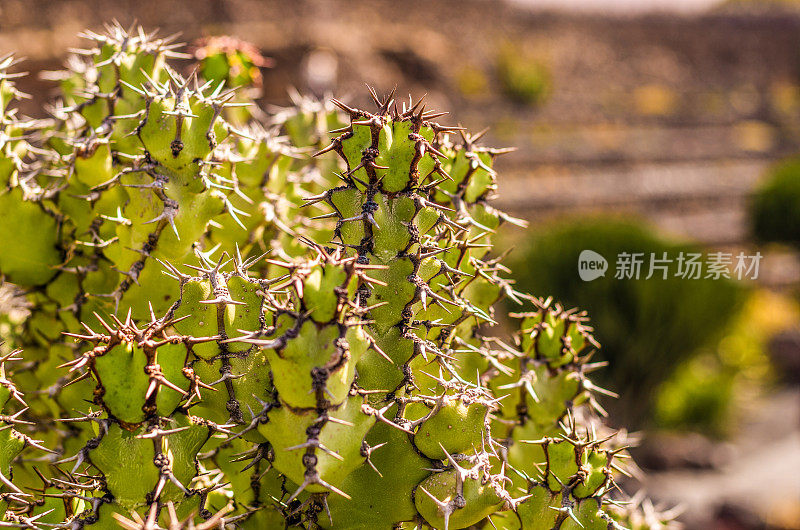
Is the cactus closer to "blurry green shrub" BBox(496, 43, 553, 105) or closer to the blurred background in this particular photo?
the blurred background

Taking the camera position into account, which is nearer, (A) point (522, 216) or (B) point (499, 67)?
(A) point (522, 216)

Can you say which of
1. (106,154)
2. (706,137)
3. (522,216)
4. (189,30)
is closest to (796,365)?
(522,216)

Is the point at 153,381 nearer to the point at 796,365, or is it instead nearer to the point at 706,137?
the point at 796,365

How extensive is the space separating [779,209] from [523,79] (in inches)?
263

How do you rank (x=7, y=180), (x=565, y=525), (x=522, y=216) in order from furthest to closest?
(x=522, y=216), (x=7, y=180), (x=565, y=525)

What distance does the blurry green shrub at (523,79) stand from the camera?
1520 cm

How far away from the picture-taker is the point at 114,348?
2.91ft

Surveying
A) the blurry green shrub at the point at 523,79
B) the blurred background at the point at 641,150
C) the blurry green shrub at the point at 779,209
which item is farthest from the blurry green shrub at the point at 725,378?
the blurry green shrub at the point at 523,79

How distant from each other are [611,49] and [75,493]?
767 inches

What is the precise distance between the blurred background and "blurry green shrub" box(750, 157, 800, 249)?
28 mm

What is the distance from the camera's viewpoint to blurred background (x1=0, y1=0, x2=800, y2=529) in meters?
6.83

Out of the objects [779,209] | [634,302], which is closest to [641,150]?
[779,209]

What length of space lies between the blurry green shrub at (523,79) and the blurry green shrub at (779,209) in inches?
231

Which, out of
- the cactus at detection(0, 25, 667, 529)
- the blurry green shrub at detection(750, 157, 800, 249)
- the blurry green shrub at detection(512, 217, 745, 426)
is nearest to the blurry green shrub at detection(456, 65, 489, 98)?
the blurry green shrub at detection(750, 157, 800, 249)
